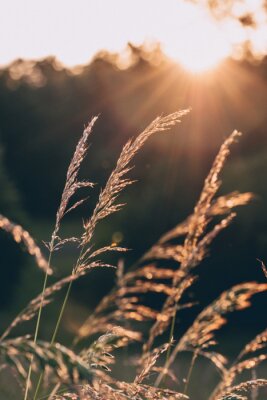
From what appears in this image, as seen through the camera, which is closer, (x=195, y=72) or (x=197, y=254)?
(x=197, y=254)

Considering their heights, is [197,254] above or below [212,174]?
below

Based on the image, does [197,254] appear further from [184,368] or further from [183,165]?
[183,165]

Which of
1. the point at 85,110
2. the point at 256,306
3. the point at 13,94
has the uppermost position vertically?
the point at 13,94

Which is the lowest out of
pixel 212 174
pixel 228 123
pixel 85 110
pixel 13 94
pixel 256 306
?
pixel 212 174

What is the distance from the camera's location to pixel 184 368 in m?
8.85

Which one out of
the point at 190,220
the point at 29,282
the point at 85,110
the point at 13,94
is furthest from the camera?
the point at 13,94

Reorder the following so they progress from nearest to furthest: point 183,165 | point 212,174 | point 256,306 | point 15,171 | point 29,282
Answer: point 212,174 < point 256,306 < point 29,282 < point 183,165 < point 15,171

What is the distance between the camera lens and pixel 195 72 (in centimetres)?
1812

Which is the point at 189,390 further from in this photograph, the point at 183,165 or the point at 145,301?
the point at 183,165

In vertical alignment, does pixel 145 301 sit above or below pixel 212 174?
above

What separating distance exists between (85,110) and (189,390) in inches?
574

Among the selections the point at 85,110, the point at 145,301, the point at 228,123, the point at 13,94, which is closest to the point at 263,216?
the point at 145,301

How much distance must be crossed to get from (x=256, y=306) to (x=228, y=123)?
5448 millimetres

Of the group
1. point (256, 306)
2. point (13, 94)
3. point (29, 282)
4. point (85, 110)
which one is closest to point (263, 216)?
point (256, 306)
